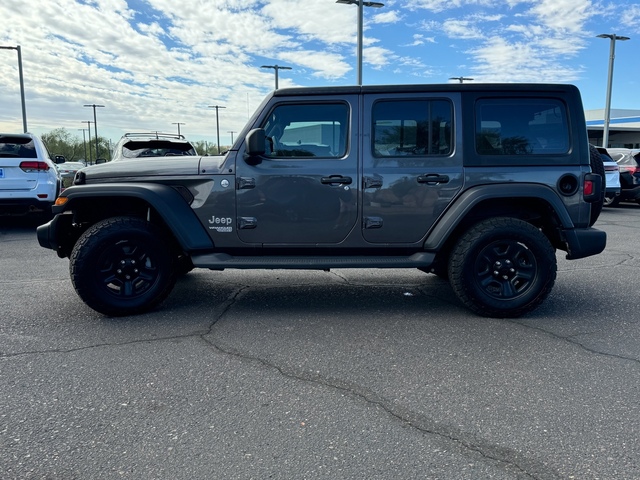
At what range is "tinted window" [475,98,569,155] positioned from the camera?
4441 mm

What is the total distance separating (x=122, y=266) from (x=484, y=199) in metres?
3.06

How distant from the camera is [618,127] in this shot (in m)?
43.6

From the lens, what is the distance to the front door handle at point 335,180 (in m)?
4.34

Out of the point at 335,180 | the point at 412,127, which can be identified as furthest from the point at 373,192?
the point at 412,127

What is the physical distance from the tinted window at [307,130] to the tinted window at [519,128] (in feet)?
3.90

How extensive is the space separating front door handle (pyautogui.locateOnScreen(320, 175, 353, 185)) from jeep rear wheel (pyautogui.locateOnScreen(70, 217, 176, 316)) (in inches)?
57.5

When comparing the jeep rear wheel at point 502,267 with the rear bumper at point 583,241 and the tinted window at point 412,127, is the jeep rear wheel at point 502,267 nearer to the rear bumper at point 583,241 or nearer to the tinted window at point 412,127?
the rear bumper at point 583,241

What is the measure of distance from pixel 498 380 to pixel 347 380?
0.93m

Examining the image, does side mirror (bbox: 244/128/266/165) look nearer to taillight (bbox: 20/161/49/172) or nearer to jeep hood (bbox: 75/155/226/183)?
jeep hood (bbox: 75/155/226/183)

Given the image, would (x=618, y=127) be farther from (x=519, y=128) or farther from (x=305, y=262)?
(x=305, y=262)

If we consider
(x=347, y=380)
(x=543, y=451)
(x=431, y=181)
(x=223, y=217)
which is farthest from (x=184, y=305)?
(x=543, y=451)

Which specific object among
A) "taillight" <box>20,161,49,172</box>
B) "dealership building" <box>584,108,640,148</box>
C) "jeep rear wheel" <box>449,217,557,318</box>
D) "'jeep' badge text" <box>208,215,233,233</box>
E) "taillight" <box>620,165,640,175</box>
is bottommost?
"jeep rear wheel" <box>449,217,557,318</box>

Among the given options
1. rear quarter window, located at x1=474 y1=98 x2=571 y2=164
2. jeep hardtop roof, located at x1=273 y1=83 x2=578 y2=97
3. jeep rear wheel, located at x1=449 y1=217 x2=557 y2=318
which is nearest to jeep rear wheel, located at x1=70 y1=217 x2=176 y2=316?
jeep hardtop roof, located at x1=273 y1=83 x2=578 y2=97

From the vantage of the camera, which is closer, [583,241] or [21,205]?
[583,241]
